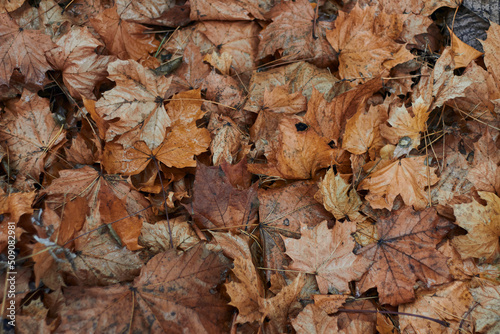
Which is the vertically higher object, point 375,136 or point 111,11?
point 111,11

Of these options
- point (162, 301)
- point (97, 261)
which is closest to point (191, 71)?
point (97, 261)

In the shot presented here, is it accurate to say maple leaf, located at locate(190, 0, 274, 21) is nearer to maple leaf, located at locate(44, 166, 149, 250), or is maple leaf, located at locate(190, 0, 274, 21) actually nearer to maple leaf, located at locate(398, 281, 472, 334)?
maple leaf, located at locate(44, 166, 149, 250)

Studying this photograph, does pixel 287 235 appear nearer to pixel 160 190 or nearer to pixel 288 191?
pixel 288 191

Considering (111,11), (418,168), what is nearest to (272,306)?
(418,168)

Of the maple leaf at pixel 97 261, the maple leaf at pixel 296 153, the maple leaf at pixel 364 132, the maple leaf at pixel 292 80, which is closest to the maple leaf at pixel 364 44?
the maple leaf at pixel 292 80

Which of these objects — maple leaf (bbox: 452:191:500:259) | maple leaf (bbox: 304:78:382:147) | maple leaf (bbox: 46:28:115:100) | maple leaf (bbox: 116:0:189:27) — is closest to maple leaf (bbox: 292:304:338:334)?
maple leaf (bbox: 452:191:500:259)

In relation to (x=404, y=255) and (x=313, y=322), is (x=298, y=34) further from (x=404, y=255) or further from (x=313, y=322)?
(x=313, y=322)
